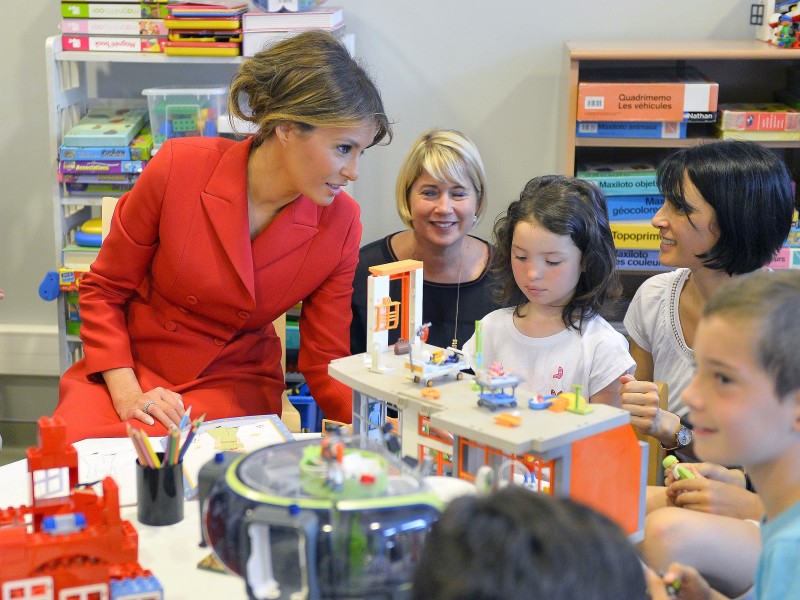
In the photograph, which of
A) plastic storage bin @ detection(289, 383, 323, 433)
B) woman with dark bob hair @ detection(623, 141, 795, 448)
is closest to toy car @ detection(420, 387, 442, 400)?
woman with dark bob hair @ detection(623, 141, 795, 448)

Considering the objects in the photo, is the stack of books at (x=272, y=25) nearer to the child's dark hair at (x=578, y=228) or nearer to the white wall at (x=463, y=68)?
the white wall at (x=463, y=68)

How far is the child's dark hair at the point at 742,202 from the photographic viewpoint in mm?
1771

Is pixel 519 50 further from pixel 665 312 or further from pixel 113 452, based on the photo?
pixel 113 452

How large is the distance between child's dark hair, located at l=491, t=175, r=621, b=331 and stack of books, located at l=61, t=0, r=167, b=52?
1.22 metres

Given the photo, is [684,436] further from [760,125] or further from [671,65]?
[671,65]

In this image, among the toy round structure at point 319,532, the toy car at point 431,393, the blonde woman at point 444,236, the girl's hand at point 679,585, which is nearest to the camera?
the toy round structure at point 319,532

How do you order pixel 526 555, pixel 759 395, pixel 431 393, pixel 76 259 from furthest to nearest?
pixel 76 259 → pixel 431 393 → pixel 759 395 → pixel 526 555

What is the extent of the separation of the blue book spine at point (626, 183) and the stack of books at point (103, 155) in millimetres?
1155

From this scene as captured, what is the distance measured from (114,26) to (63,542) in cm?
185

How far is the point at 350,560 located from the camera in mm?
856

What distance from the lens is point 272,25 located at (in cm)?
248

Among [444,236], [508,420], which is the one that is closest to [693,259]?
[444,236]

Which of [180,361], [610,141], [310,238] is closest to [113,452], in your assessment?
[180,361]

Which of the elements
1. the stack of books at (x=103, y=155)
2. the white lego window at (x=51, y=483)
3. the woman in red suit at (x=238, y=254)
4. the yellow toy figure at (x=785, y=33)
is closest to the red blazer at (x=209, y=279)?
the woman in red suit at (x=238, y=254)
